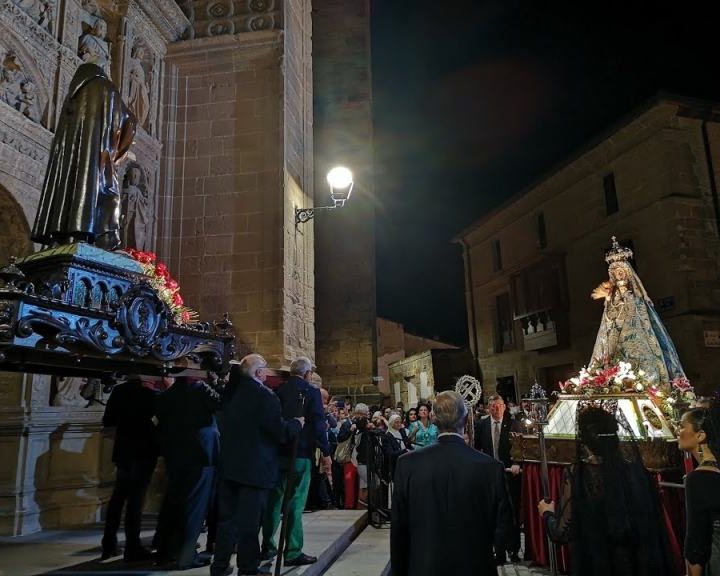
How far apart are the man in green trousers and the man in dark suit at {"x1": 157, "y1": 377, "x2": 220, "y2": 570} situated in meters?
0.50

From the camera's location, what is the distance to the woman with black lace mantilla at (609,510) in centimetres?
266

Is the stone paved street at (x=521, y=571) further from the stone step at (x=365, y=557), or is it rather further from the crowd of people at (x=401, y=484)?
the stone step at (x=365, y=557)

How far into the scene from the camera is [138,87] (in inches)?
334

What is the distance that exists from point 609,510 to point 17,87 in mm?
6737

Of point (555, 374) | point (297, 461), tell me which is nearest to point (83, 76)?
point (297, 461)

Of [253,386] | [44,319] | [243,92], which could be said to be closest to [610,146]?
[243,92]

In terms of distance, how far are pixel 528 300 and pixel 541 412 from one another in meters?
18.2

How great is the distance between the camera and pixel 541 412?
177 inches

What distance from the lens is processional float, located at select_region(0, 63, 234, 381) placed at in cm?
312

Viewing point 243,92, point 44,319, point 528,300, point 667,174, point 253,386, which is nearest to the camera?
point 44,319

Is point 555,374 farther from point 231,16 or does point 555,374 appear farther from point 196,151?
point 231,16

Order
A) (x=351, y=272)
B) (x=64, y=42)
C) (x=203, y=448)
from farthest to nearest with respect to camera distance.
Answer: (x=351, y=272) → (x=64, y=42) → (x=203, y=448)

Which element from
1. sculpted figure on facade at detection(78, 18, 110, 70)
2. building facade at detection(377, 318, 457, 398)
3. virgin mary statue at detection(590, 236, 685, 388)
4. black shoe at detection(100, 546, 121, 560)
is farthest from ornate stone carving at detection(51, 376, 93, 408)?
building facade at detection(377, 318, 457, 398)

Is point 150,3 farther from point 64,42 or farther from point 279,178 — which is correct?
point 279,178
